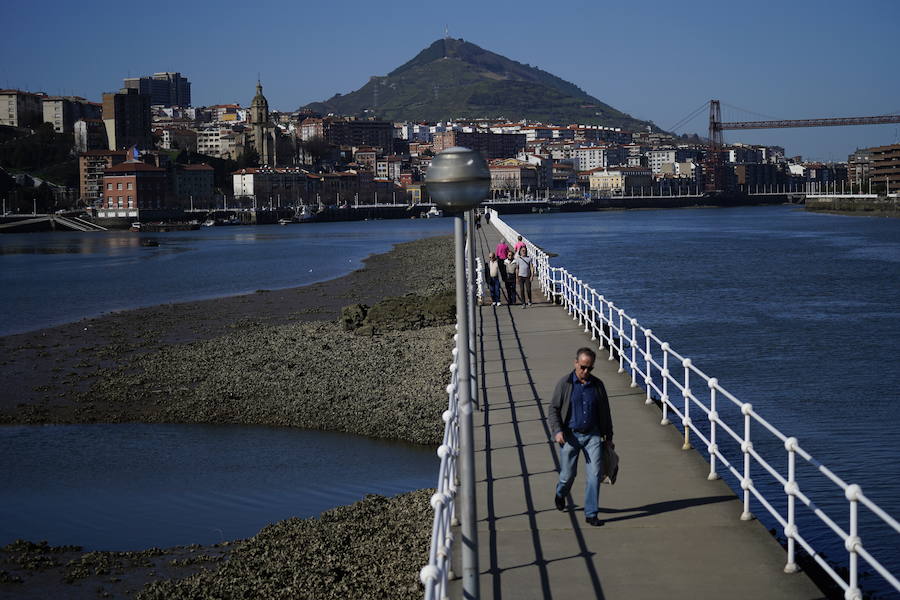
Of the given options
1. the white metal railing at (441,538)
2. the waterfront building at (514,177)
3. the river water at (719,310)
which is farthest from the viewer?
the waterfront building at (514,177)

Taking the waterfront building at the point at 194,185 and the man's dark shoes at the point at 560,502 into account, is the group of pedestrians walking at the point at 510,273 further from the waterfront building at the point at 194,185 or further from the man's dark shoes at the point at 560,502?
the waterfront building at the point at 194,185

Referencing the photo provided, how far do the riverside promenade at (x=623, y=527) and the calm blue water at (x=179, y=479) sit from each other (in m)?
1.96

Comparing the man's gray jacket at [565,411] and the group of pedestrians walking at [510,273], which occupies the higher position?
the group of pedestrians walking at [510,273]

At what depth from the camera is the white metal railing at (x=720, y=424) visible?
485 cm

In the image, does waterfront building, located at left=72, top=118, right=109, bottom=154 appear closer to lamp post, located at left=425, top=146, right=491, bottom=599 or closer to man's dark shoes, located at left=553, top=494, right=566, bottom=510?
man's dark shoes, located at left=553, top=494, right=566, bottom=510

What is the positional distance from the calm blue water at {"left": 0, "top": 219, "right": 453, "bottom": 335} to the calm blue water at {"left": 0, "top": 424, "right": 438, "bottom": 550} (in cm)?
1505

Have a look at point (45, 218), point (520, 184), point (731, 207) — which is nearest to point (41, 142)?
point (45, 218)

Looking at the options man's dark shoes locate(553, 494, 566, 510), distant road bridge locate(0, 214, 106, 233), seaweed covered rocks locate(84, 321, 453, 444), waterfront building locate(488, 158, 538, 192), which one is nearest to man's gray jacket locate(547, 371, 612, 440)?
man's dark shoes locate(553, 494, 566, 510)

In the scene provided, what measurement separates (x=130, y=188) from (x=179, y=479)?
12216 cm

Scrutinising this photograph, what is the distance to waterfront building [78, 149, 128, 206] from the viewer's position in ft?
456

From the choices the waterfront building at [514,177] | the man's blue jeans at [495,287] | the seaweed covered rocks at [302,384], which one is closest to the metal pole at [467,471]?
the seaweed covered rocks at [302,384]

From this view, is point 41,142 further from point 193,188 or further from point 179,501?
point 179,501

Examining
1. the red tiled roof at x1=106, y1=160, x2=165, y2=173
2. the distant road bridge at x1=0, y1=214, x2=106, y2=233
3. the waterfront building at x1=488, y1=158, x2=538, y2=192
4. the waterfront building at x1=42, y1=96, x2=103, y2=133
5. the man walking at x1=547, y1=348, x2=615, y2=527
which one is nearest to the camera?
the man walking at x1=547, y1=348, x2=615, y2=527

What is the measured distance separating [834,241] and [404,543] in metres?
58.3
